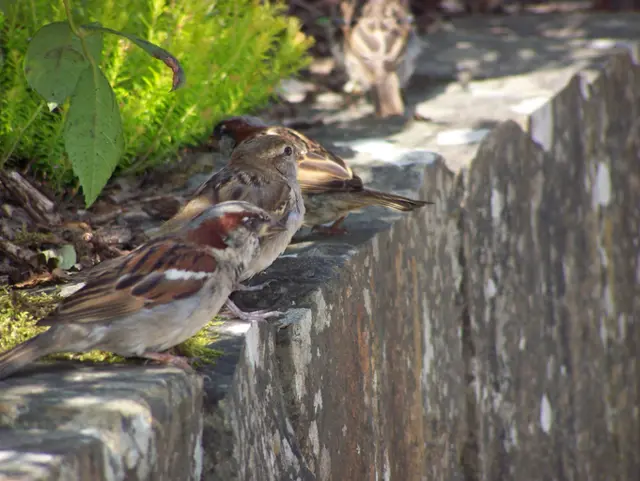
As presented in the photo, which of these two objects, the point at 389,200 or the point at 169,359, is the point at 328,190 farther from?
the point at 169,359

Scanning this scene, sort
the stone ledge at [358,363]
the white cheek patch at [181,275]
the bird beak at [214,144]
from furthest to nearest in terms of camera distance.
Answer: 1. the bird beak at [214,144]
2. the stone ledge at [358,363]
3. the white cheek patch at [181,275]

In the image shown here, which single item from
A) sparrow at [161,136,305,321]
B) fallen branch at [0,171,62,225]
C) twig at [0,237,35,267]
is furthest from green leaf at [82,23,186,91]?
fallen branch at [0,171,62,225]

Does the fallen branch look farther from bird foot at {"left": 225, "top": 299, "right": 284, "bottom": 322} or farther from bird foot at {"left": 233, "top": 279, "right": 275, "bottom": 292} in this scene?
bird foot at {"left": 225, "top": 299, "right": 284, "bottom": 322}

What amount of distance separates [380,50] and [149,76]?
205cm

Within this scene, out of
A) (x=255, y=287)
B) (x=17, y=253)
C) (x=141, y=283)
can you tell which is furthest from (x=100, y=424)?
(x=17, y=253)

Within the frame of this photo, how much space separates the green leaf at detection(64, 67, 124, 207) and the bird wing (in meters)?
0.26

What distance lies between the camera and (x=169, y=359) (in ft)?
8.61

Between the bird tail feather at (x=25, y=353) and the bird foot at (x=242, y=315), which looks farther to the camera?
the bird foot at (x=242, y=315)

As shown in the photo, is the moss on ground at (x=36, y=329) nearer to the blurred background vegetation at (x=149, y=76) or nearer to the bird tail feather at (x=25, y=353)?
the bird tail feather at (x=25, y=353)

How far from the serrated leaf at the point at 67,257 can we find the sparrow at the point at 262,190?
1.42 ft

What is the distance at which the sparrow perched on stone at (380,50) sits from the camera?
5.99m

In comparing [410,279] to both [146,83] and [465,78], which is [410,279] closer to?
[146,83]

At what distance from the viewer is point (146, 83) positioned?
4.23 m

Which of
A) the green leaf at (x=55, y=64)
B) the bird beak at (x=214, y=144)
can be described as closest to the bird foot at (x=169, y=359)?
the green leaf at (x=55, y=64)
